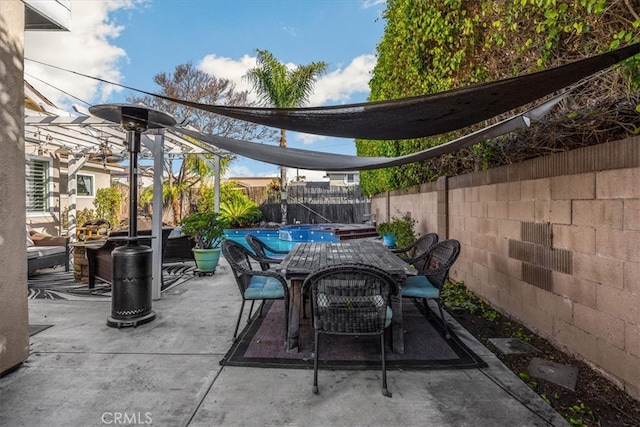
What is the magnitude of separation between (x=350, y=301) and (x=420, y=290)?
3.78 feet

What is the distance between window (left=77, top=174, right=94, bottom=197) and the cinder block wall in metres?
12.7

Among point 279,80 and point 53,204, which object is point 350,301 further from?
point 279,80

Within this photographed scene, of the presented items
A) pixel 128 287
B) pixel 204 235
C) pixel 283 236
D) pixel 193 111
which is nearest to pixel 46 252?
pixel 204 235

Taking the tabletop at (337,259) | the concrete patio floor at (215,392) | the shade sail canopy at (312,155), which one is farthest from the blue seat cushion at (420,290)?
the shade sail canopy at (312,155)

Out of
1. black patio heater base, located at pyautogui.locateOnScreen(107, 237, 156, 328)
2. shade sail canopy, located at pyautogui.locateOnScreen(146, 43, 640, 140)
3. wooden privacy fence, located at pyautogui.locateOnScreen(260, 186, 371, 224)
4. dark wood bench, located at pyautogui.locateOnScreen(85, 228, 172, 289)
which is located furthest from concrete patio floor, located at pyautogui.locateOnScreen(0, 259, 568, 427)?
wooden privacy fence, located at pyautogui.locateOnScreen(260, 186, 371, 224)

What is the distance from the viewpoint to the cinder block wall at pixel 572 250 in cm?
239

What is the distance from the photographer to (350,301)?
2674 mm

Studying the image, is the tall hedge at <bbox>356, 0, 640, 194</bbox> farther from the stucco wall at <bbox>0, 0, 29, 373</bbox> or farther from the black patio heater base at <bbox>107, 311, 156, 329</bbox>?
the black patio heater base at <bbox>107, 311, 156, 329</bbox>

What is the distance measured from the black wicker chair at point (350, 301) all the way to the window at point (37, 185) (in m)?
10.2

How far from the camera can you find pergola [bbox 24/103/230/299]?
5195 millimetres

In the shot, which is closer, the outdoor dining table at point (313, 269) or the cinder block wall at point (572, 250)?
the cinder block wall at point (572, 250)

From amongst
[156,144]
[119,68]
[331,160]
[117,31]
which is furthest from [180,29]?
[331,160]

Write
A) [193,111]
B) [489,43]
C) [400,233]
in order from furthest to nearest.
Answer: [193,111] < [400,233] < [489,43]

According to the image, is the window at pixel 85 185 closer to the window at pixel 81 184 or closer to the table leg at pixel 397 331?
the window at pixel 81 184
